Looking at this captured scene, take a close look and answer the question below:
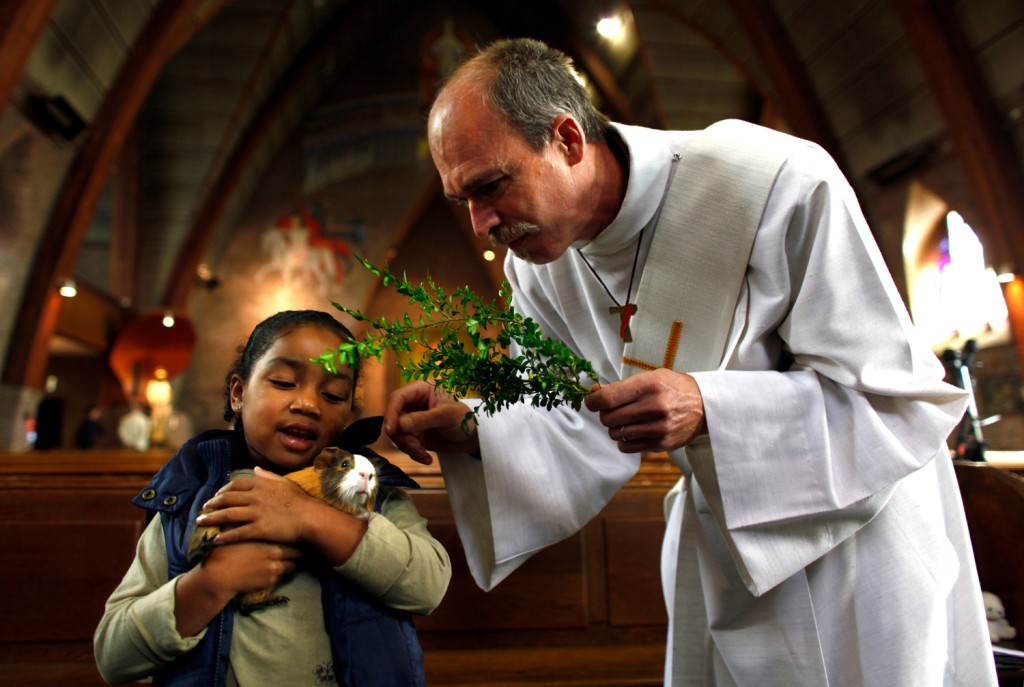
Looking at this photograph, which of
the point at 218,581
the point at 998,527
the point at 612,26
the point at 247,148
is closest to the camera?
the point at 218,581

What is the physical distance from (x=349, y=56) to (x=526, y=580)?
52.5 ft

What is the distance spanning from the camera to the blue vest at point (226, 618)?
1074mm

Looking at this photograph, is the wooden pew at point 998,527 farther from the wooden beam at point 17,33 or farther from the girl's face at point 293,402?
the wooden beam at point 17,33

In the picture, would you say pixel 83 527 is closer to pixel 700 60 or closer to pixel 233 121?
pixel 700 60

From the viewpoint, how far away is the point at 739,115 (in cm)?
1173

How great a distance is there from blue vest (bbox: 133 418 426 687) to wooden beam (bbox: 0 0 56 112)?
7203 mm

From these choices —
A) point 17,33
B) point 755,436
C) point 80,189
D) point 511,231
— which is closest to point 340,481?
point 511,231

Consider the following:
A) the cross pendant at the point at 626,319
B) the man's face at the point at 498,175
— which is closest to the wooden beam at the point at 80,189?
the man's face at the point at 498,175

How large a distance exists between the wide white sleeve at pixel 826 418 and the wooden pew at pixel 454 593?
705mm

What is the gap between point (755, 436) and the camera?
3.98 ft

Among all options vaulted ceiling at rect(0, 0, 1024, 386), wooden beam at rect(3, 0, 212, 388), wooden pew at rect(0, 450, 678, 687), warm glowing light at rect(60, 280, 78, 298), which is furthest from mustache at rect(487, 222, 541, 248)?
warm glowing light at rect(60, 280, 78, 298)

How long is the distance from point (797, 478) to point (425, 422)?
0.62m

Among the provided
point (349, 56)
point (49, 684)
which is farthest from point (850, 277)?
point (349, 56)

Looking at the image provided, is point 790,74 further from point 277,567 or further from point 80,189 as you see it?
point 277,567
